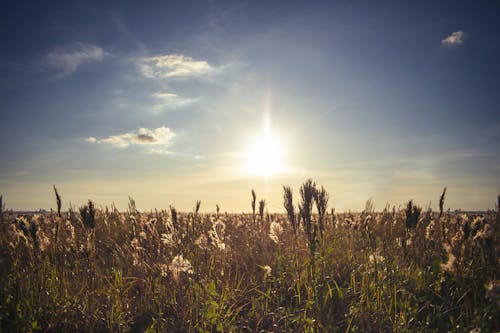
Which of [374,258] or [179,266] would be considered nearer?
[179,266]

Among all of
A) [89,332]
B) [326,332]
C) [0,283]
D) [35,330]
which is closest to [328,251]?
[326,332]

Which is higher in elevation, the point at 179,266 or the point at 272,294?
the point at 179,266

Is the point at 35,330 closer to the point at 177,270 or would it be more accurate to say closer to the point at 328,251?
the point at 177,270

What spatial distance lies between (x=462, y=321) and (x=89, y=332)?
15.0ft

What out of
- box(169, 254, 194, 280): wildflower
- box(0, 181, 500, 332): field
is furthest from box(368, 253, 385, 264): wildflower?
box(169, 254, 194, 280): wildflower

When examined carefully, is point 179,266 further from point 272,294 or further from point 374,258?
point 374,258

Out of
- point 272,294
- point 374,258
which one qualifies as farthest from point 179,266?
point 374,258

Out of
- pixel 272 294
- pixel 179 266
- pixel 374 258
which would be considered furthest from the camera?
pixel 374 258

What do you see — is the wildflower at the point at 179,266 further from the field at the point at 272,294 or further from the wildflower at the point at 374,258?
the wildflower at the point at 374,258

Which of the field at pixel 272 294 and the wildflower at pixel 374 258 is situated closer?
the field at pixel 272 294

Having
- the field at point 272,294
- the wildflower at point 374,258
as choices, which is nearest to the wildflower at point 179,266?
the field at point 272,294

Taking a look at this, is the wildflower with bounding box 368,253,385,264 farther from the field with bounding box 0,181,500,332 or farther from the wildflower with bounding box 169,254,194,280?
the wildflower with bounding box 169,254,194,280

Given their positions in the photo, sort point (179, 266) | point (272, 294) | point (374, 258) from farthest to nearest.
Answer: point (374, 258) < point (272, 294) < point (179, 266)

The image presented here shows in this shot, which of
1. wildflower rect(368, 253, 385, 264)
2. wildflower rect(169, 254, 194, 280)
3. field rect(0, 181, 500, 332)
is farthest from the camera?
wildflower rect(368, 253, 385, 264)
